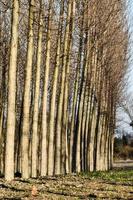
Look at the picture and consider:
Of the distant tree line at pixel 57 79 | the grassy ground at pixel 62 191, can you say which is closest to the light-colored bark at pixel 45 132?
the distant tree line at pixel 57 79

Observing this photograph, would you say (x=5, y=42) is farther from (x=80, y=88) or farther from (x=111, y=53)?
(x=111, y=53)

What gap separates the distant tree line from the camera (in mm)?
15945

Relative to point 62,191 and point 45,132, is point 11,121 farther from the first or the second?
point 45,132

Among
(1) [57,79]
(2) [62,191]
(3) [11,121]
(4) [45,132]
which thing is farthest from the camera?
(1) [57,79]

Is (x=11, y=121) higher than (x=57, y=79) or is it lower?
lower

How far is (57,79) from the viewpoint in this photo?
2192 cm

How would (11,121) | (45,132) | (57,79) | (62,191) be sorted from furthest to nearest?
(57,79) < (45,132) < (11,121) < (62,191)

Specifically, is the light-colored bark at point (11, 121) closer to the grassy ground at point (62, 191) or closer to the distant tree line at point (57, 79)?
the distant tree line at point (57, 79)

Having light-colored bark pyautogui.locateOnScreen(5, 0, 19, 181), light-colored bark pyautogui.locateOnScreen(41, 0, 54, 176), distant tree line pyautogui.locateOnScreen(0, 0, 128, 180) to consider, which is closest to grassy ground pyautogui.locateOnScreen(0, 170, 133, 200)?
light-colored bark pyautogui.locateOnScreen(5, 0, 19, 181)

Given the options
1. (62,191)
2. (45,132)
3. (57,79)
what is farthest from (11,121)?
(57,79)

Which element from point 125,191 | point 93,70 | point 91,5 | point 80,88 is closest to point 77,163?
point 80,88

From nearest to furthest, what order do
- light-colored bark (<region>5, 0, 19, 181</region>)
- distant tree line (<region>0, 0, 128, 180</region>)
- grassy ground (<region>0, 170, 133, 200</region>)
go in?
1. grassy ground (<region>0, 170, 133, 200</region>)
2. light-colored bark (<region>5, 0, 19, 181</region>)
3. distant tree line (<region>0, 0, 128, 180</region>)

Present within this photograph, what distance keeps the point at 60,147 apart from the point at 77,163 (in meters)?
5.21

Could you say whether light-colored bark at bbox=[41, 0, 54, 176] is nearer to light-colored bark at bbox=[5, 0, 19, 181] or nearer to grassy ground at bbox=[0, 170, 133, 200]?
light-colored bark at bbox=[5, 0, 19, 181]
